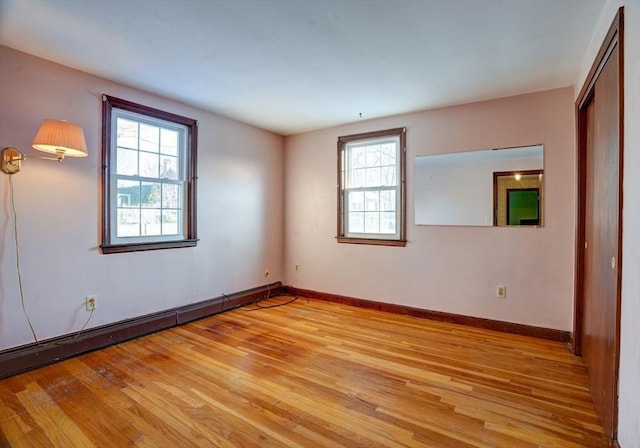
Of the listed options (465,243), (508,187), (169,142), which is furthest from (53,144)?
(508,187)

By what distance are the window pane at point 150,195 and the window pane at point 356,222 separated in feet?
7.61

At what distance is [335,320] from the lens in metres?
3.65

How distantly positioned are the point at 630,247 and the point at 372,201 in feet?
9.50

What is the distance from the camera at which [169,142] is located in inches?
138

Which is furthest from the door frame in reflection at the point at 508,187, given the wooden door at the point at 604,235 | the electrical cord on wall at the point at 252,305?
the electrical cord on wall at the point at 252,305

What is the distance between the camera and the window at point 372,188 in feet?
13.0

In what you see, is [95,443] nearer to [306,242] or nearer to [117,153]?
[117,153]

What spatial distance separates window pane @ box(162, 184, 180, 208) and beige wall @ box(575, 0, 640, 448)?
3.63 metres

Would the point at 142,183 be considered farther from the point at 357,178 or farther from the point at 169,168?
the point at 357,178

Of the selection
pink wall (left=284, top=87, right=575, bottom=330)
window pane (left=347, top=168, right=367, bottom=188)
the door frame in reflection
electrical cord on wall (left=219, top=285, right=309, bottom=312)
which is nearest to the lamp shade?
electrical cord on wall (left=219, top=285, right=309, bottom=312)

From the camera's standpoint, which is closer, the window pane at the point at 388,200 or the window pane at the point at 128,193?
the window pane at the point at 128,193

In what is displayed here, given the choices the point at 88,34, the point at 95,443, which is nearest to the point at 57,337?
the point at 95,443

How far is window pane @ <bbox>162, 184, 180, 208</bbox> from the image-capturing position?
3.46 meters

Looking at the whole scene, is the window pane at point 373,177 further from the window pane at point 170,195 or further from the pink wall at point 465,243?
the window pane at point 170,195
